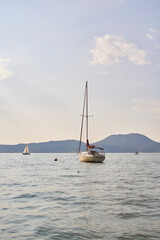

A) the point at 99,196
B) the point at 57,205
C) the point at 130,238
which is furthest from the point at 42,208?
the point at 130,238

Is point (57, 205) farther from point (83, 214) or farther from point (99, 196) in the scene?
point (99, 196)

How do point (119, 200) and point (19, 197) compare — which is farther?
point (19, 197)

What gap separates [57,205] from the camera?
52.1ft

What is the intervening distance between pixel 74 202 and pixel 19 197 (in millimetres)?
4643

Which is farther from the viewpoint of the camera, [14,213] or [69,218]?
[14,213]

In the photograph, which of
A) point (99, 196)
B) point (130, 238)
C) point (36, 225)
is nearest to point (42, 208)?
point (36, 225)

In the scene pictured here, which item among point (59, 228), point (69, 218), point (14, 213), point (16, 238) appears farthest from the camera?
point (14, 213)

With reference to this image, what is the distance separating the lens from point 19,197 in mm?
19047

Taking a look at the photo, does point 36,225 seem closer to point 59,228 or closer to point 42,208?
point 59,228

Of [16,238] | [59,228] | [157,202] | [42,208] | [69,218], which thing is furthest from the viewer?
[157,202]

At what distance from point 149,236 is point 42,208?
23.2 feet

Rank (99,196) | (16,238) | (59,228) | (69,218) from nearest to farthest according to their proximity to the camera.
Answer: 1. (16,238)
2. (59,228)
3. (69,218)
4. (99,196)

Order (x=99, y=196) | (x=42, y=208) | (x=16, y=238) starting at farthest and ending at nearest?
1. (x=99, y=196)
2. (x=42, y=208)
3. (x=16, y=238)

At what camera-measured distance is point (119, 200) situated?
57.3 feet
